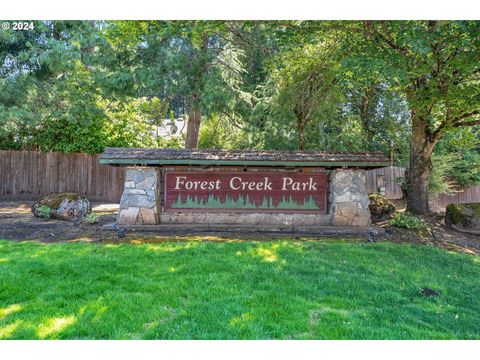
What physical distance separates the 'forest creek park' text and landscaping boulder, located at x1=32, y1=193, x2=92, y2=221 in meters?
3.03

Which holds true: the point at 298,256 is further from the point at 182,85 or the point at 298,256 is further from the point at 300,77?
the point at 182,85

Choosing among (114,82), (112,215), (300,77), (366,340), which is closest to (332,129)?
(300,77)

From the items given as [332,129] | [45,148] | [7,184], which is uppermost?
[332,129]

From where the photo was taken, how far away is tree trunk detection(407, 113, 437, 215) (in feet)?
31.3

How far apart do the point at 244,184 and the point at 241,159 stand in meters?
0.73

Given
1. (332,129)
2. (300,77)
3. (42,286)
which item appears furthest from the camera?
(332,129)

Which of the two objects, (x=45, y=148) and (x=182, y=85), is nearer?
(x=182, y=85)

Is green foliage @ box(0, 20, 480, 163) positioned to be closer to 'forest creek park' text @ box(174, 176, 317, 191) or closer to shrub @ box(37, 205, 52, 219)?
'forest creek park' text @ box(174, 176, 317, 191)

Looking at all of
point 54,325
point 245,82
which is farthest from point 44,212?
point 245,82

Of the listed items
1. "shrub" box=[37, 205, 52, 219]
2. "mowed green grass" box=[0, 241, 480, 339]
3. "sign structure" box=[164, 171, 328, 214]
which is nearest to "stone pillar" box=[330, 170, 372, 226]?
"sign structure" box=[164, 171, 328, 214]

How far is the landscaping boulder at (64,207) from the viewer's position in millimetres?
8906

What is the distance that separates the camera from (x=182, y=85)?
11.8 metres

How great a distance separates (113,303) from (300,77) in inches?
384

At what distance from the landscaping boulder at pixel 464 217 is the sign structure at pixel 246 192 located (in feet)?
11.6
